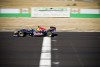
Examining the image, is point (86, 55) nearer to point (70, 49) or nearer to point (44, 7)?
point (70, 49)

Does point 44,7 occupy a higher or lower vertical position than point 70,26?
higher

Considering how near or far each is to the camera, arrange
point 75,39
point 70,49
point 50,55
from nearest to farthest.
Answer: point 50,55
point 70,49
point 75,39

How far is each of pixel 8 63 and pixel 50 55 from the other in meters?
1.85

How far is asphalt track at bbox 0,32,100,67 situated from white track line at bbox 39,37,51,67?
0.14 m

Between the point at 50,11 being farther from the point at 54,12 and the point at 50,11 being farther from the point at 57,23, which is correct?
the point at 57,23

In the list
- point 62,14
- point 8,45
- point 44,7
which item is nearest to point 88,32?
point 62,14

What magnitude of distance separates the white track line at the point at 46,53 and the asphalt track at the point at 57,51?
0.45 ft

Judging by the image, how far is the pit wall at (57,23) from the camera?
58.1ft

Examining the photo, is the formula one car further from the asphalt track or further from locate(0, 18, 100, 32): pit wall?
locate(0, 18, 100, 32): pit wall

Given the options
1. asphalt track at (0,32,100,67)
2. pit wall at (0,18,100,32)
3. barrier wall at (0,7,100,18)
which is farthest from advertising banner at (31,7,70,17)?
asphalt track at (0,32,100,67)

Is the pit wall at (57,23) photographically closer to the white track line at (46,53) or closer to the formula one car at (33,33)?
the formula one car at (33,33)

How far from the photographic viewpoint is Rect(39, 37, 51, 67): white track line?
9883mm

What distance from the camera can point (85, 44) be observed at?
43.5ft

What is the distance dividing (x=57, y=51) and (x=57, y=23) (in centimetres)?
611
